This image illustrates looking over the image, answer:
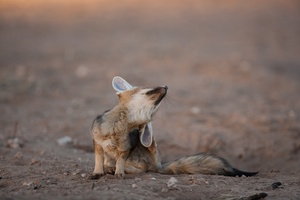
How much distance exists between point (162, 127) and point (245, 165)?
6.07 feet

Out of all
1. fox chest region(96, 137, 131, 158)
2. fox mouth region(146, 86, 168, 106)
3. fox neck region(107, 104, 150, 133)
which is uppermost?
fox mouth region(146, 86, 168, 106)

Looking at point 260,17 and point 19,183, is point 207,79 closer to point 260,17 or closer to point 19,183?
point 19,183

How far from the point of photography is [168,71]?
14516 millimetres

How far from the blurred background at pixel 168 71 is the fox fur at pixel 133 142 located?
2.85 ft

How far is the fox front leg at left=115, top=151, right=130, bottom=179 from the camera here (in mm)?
6039

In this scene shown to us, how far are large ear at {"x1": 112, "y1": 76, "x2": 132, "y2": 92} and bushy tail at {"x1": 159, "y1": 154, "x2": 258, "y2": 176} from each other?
1.03m

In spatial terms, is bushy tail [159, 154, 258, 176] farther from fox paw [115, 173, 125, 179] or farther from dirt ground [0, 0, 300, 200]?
fox paw [115, 173, 125, 179]

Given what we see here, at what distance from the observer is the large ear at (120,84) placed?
21.7 ft

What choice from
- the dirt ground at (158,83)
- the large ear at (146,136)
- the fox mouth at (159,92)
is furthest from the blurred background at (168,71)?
the fox mouth at (159,92)

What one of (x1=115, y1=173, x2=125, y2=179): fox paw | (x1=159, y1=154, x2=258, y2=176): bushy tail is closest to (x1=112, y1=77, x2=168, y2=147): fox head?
(x1=115, y1=173, x2=125, y2=179): fox paw

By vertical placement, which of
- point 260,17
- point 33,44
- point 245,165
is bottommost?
point 245,165

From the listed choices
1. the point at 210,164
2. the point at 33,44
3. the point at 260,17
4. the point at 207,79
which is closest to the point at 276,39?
the point at 260,17

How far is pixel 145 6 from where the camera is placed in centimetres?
2202

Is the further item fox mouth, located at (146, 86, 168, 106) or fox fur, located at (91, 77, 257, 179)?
fox mouth, located at (146, 86, 168, 106)
